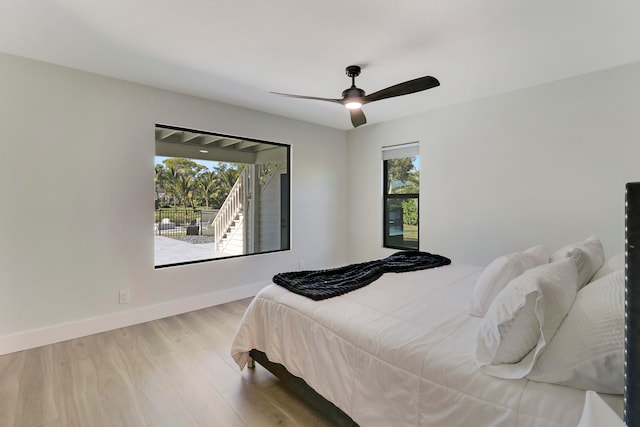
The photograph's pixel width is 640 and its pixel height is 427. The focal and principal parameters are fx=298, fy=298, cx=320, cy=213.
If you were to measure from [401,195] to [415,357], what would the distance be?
11.3ft

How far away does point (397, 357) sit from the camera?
131 centimetres

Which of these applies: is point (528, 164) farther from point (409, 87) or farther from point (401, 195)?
point (409, 87)

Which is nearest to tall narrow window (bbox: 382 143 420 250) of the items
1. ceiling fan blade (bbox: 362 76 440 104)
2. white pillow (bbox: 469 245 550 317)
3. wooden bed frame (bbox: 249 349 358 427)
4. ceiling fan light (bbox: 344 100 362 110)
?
ceiling fan light (bbox: 344 100 362 110)

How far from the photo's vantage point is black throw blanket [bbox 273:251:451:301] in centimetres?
194

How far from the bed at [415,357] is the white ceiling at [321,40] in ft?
5.23

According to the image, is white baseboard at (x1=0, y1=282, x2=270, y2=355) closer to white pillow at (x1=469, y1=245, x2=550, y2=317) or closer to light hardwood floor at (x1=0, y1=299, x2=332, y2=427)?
light hardwood floor at (x1=0, y1=299, x2=332, y2=427)

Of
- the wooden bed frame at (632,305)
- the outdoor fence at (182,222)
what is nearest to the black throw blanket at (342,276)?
the wooden bed frame at (632,305)

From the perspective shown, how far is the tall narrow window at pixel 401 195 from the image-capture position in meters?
4.32

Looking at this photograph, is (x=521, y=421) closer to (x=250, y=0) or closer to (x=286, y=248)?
(x=250, y=0)

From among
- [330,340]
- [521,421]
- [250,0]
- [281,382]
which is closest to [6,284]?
[281,382]

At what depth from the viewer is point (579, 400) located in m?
0.95

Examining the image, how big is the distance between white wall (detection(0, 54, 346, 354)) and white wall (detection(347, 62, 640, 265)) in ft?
9.29

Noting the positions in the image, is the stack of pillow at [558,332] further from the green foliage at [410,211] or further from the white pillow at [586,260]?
the green foliage at [410,211]

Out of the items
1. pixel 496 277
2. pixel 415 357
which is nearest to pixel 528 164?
pixel 496 277
